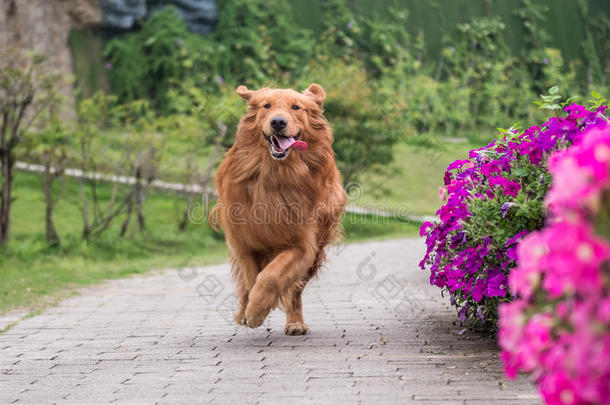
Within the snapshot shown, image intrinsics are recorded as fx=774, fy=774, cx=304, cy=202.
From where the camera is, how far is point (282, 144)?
574 centimetres

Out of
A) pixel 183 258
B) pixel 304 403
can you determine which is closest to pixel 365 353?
pixel 304 403

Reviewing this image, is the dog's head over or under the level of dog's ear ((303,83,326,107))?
under

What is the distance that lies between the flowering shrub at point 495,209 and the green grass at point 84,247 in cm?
495

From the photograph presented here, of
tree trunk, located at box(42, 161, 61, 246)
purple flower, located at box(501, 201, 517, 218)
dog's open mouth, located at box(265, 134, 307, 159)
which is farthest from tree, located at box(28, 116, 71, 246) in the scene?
purple flower, located at box(501, 201, 517, 218)

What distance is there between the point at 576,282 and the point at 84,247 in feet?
42.7

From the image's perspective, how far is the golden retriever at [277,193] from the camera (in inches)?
225

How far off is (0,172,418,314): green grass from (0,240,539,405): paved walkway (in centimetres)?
179

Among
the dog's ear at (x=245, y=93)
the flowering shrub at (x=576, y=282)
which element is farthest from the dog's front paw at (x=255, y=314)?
the flowering shrub at (x=576, y=282)

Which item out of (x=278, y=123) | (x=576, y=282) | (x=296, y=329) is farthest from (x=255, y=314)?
(x=576, y=282)

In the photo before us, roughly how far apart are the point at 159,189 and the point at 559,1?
2220 centimetres

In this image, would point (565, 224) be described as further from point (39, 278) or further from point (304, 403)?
point (39, 278)

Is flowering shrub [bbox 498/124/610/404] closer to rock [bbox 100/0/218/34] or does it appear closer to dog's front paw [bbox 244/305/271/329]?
dog's front paw [bbox 244/305/271/329]

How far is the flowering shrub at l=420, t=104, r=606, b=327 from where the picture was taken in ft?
15.4

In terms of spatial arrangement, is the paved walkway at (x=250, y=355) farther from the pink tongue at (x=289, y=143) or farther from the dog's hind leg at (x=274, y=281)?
the pink tongue at (x=289, y=143)
